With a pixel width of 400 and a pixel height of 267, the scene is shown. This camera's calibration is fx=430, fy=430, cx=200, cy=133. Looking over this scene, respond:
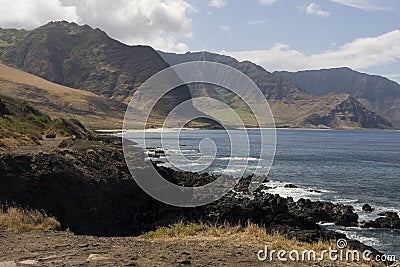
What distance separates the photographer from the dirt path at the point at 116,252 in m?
9.00

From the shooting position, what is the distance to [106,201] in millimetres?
22422

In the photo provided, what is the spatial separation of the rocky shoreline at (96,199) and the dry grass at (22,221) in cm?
214

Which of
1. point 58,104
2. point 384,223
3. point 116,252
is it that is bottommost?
point 384,223

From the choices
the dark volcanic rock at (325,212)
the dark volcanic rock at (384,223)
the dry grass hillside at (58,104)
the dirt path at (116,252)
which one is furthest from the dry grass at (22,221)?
the dry grass hillside at (58,104)

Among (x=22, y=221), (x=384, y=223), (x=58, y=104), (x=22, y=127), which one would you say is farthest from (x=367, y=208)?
(x=58, y=104)

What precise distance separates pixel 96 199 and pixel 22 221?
827 cm

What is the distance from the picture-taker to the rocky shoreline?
19.5 meters

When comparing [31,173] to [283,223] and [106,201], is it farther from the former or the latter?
[283,223]

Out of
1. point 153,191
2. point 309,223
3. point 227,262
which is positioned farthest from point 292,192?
point 227,262

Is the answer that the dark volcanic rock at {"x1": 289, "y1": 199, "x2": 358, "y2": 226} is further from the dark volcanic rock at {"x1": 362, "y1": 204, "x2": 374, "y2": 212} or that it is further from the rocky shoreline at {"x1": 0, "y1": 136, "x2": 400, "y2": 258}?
the rocky shoreline at {"x1": 0, "y1": 136, "x2": 400, "y2": 258}

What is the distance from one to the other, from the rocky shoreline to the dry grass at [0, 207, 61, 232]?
214 cm

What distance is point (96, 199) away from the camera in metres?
21.9

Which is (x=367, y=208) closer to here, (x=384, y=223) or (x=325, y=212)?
(x=325, y=212)

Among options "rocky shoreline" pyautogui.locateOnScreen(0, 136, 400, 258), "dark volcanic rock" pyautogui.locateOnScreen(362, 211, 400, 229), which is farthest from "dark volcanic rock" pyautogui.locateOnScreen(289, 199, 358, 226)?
"rocky shoreline" pyautogui.locateOnScreen(0, 136, 400, 258)
